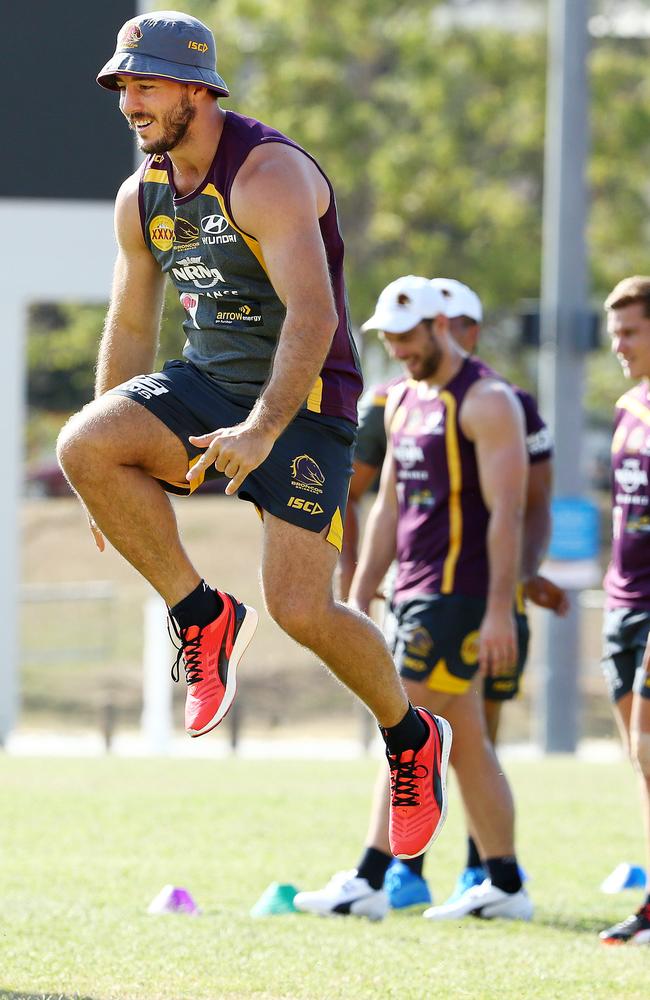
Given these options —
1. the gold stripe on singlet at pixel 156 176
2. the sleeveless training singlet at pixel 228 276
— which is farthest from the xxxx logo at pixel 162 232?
the gold stripe on singlet at pixel 156 176

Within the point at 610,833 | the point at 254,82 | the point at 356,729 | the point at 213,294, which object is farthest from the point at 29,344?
the point at 213,294

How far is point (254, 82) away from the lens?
96.5ft

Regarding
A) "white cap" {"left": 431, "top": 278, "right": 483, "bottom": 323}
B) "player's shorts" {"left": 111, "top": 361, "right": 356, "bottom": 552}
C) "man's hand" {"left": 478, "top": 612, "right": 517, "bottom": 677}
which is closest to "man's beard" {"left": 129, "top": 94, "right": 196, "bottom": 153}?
"player's shorts" {"left": 111, "top": 361, "right": 356, "bottom": 552}

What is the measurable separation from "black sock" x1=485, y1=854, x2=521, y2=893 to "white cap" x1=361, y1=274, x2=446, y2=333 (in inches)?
88.1

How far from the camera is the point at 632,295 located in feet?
22.9

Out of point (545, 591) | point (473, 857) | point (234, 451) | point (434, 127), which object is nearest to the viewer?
point (234, 451)

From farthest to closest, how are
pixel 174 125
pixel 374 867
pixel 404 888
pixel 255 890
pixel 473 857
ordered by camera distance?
pixel 473 857 → pixel 255 890 → pixel 404 888 → pixel 374 867 → pixel 174 125

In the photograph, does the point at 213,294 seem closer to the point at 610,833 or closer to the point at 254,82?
the point at 610,833

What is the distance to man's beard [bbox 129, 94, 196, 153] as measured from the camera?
5059 millimetres

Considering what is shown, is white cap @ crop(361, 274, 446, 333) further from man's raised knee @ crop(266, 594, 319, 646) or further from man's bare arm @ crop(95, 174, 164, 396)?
man's raised knee @ crop(266, 594, 319, 646)

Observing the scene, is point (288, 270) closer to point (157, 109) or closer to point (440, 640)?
point (157, 109)

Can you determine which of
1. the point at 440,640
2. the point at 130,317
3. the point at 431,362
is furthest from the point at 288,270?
the point at 440,640

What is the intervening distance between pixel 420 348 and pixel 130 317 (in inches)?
80.0

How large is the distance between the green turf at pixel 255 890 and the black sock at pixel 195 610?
116cm
